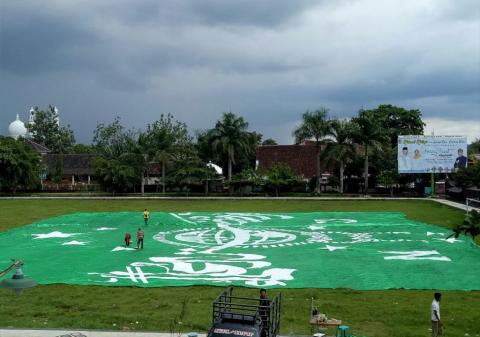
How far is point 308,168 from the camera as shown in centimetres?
9012

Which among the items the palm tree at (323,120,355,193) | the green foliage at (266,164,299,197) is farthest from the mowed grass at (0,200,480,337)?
the green foliage at (266,164,299,197)

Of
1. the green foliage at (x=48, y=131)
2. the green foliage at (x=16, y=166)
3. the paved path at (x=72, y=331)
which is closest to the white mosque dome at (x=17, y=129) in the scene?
the green foliage at (x=48, y=131)

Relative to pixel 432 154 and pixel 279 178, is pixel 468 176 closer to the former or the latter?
pixel 432 154

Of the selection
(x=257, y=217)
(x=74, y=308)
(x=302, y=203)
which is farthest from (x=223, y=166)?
(x=74, y=308)

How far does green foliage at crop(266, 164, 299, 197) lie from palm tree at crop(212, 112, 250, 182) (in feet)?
22.3

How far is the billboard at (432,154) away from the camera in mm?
67188

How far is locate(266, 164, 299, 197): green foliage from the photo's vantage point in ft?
255

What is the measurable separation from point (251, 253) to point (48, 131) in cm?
11432

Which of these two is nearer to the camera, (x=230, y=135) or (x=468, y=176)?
(x=468, y=176)

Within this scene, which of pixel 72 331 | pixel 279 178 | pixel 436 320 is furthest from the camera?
pixel 279 178

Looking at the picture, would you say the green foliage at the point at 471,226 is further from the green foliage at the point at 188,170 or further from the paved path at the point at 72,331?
the green foliage at the point at 188,170

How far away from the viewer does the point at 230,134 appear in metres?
82.7

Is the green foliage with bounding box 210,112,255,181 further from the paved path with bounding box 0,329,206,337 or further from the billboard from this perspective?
the paved path with bounding box 0,329,206,337

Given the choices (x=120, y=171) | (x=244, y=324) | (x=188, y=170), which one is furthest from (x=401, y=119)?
(x=244, y=324)
